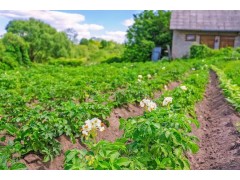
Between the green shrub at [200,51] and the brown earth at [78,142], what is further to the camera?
the green shrub at [200,51]

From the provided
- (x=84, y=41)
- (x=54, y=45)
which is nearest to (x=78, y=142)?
(x=54, y=45)

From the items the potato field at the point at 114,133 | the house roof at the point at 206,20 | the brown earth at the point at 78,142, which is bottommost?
the brown earth at the point at 78,142

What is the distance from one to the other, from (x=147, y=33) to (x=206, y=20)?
3576mm

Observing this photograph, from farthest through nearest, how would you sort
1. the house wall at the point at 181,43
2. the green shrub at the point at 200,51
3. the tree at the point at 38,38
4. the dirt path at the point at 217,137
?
the tree at the point at 38,38 < the house wall at the point at 181,43 < the green shrub at the point at 200,51 < the dirt path at the point at 217,137

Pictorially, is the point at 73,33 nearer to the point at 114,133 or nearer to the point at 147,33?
the point at 147,33

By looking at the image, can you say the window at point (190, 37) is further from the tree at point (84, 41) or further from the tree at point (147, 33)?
the tree at point (84, 41)

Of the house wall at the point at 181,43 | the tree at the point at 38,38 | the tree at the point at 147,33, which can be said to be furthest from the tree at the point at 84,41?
the house wall at the point at 181,43

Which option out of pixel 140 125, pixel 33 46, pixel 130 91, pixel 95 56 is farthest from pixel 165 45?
pixel 140 125

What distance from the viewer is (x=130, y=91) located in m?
5.66

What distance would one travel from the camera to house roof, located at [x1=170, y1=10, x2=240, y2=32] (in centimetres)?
2066

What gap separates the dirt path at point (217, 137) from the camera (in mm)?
3408

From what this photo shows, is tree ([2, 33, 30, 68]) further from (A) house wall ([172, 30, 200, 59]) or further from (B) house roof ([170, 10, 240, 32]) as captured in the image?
(A) house wall ([172, 30, 200, 59])

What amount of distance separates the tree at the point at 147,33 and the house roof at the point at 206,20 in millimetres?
1408
